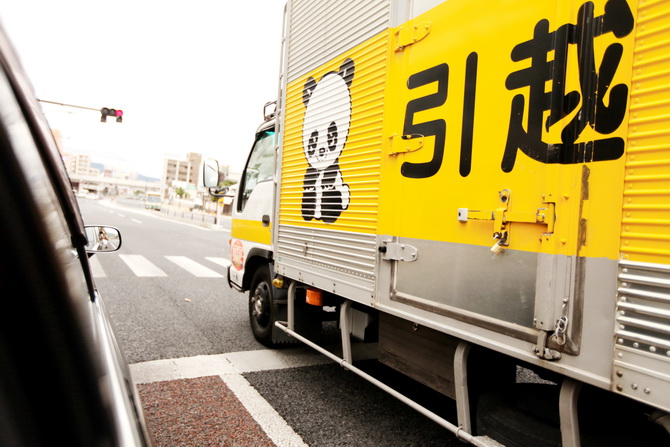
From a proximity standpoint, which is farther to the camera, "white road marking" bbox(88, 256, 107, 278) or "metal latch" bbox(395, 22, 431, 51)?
"white road marking" bbox(88, 256, 107, 278)

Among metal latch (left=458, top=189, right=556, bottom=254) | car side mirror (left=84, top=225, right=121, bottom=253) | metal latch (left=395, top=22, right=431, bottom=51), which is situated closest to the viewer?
metal latch (left=458, top=189, right=556, bottom=254)

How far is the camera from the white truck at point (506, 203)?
5.09 feet

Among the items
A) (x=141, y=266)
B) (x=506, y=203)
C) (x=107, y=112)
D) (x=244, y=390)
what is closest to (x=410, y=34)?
(x=506, y=203)

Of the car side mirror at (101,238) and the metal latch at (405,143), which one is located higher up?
the metal latch at (405,143)

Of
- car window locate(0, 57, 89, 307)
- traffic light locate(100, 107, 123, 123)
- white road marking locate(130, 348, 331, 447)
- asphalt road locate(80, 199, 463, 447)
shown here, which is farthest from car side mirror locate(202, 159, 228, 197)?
traffic light locate(100, 107, 123, 123)

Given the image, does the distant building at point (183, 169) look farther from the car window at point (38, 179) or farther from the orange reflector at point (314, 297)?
the car window at point (38, 179)

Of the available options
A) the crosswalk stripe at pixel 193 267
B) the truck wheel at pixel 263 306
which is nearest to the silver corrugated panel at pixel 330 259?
the truck wheel at pixel 263 306

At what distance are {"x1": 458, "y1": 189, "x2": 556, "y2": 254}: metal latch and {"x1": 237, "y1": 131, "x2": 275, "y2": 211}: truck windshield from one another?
117 inches

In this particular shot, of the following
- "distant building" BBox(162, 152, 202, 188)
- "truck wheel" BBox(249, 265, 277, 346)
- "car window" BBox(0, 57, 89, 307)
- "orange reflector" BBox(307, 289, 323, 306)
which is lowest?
"truck wheel" BBox(249, 265, 277, 346)

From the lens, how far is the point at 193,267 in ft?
34.7

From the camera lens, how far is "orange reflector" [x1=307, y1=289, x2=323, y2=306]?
383 centimetres

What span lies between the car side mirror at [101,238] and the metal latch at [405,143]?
1.63 metres

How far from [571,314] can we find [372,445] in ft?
6.14

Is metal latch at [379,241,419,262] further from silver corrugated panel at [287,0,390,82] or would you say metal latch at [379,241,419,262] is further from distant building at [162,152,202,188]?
distant building at [162,152,202,188]
